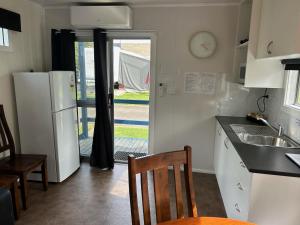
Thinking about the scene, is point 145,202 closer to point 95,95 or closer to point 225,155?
point 225,155

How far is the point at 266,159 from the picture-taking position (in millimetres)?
1607

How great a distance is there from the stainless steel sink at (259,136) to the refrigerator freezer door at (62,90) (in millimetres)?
2106

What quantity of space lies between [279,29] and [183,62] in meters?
1.48

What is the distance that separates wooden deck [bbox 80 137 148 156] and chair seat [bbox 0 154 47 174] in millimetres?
1033

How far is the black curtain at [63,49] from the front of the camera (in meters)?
3.16

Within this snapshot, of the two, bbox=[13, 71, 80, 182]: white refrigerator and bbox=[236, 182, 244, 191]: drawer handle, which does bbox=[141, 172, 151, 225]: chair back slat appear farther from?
bbox=[13, 71, 80, 182]: white refrigerator

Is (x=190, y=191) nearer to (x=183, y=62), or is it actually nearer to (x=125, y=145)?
(x=183, y=62)

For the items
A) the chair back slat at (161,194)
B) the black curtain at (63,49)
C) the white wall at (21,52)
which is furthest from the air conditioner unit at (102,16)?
the chair back slat at (161,194)

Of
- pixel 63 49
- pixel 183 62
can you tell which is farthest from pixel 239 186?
pixel 63 49

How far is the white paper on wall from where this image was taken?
3.09 m

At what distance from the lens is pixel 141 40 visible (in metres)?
3.22

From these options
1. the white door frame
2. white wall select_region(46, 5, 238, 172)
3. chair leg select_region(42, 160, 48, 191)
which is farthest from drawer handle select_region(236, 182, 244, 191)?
chair leg select_region(42, 160, 48, 191)

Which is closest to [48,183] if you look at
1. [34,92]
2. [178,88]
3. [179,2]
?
[34,92]

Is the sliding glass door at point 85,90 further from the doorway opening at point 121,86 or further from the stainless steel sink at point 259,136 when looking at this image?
the stainless steel sink at point 259,136
